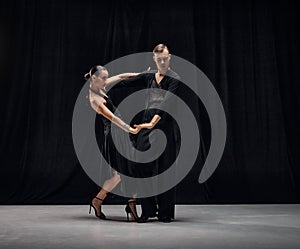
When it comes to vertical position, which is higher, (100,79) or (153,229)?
(100,79)

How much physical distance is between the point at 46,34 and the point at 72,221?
8.33 feet

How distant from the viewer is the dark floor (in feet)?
10.1

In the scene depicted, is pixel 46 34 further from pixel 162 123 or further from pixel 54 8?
pixel 162 123

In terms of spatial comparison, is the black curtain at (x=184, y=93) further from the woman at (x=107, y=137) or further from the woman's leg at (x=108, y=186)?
the woman at (x=107, y=137)

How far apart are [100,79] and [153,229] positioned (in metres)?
Result: 1.36

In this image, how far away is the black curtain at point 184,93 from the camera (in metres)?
5.61

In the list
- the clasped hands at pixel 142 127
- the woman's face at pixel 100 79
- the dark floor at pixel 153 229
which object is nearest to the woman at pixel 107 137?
the woman's face at pixel 100 79

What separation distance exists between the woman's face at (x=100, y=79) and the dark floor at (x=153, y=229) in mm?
1164

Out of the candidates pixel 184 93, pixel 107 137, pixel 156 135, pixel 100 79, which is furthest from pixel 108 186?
pixel 184 93

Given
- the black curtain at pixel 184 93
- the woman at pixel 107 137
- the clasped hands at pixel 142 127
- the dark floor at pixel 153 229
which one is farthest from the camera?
the black curtain at pixel 184 93

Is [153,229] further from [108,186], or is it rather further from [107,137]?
[107,137]

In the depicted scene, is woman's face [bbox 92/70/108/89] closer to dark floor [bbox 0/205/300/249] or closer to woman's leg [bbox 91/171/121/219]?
woman's leg [bbox 91/171/121/219]

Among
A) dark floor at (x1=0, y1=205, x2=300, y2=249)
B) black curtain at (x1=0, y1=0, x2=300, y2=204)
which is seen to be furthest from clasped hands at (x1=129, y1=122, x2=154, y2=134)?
black curtain at (x1=0, y1=0, x2=300, y2=204)

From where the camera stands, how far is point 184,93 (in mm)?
5750
